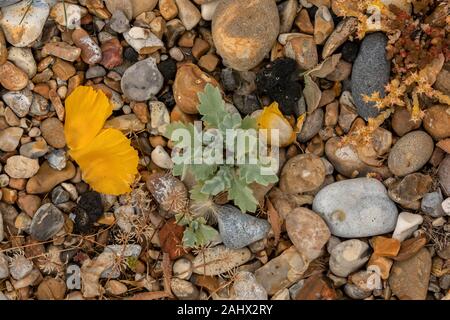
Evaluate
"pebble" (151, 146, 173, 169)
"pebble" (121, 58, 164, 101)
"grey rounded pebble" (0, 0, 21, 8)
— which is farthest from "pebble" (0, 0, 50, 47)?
"pebble" (151, 146, 173, 169)

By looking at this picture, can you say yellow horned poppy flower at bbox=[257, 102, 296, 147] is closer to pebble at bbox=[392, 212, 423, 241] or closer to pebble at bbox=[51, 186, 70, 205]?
pebble at bbox=[392, 212, 423, 241]

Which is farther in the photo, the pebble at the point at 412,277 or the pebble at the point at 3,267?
the pebble at the point at 3,267

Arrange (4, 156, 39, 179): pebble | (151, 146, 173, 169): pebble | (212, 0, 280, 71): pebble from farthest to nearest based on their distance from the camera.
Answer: (151, 146, 173, 169): pebble < (4, 156, 39, 179): pebble < (212, 0, 280, 71): pebble

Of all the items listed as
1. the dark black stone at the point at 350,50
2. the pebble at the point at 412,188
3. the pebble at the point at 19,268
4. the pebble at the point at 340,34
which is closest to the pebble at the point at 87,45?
the pebble at the point at 19,268

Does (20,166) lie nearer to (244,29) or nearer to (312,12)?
(244,29)

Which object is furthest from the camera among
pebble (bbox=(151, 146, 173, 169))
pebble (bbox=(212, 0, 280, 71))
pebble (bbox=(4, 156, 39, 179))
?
pebble (bbox=(151, 146, 173, 169))

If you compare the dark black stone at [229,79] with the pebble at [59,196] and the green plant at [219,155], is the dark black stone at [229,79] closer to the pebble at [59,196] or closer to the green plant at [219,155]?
the green plant at [219,155]

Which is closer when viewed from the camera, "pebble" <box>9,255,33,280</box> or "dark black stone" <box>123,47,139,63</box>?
"pebble" <box>9,255,33,280</box>
